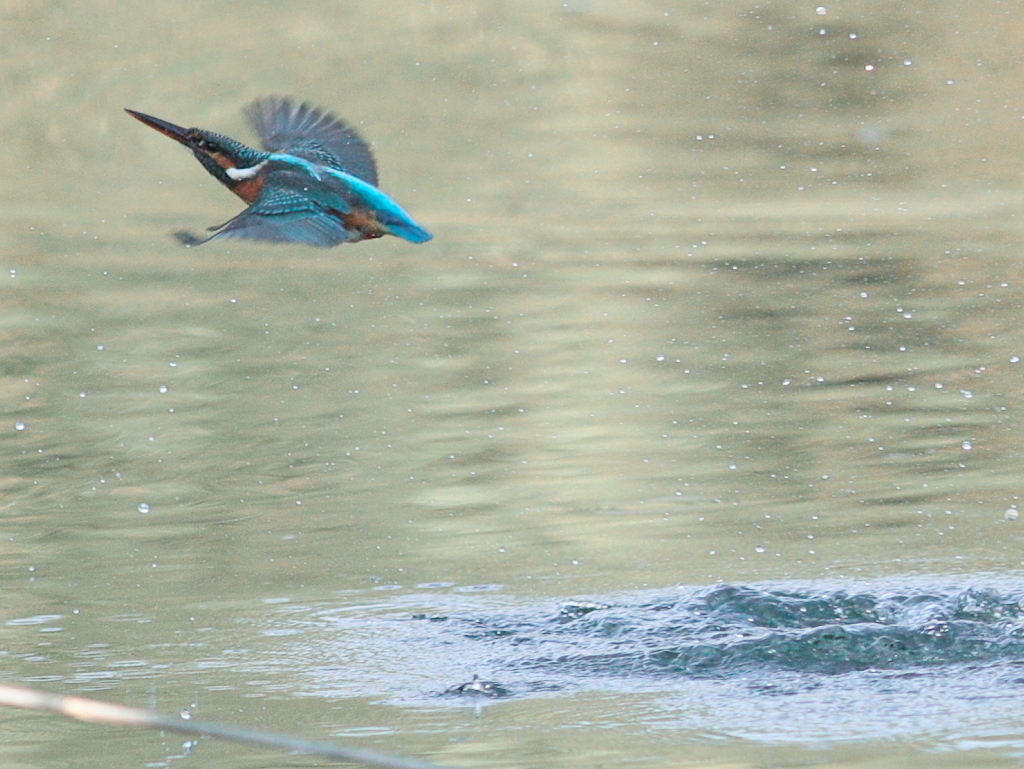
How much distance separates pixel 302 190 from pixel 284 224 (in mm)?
196

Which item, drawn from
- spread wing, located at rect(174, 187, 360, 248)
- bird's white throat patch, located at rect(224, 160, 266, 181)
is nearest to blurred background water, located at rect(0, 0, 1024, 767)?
spread wing, located at rect(174, 187, 360, 248)

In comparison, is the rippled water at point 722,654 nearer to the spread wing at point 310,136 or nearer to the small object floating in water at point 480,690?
the small object floating in water at point 480,690

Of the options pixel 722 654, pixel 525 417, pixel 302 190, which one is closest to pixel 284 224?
pixel 302 190

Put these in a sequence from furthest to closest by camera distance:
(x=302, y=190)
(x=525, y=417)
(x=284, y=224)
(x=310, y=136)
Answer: (x=525, y=417) → (x=310, y=136) → (x=302, y=190) → (x=284, y=224)

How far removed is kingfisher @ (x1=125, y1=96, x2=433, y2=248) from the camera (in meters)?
3.92

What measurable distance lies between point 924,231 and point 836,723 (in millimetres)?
6480

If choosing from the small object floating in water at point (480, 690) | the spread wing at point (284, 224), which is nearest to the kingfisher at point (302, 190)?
the spread wing at point (284, 224)

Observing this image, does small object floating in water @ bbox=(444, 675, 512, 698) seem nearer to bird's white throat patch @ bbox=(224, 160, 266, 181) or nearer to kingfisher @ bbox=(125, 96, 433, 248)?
kingfisher @ bbox=(125, 96, 433, 248)

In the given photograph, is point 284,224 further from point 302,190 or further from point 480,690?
point 480,690

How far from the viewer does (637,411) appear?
689 cm

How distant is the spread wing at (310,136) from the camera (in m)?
4.45

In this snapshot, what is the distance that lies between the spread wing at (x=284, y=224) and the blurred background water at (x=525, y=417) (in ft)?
3.29

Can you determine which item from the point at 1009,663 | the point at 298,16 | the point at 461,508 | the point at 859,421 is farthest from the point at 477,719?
the point at 298,16

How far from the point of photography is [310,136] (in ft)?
15.0
